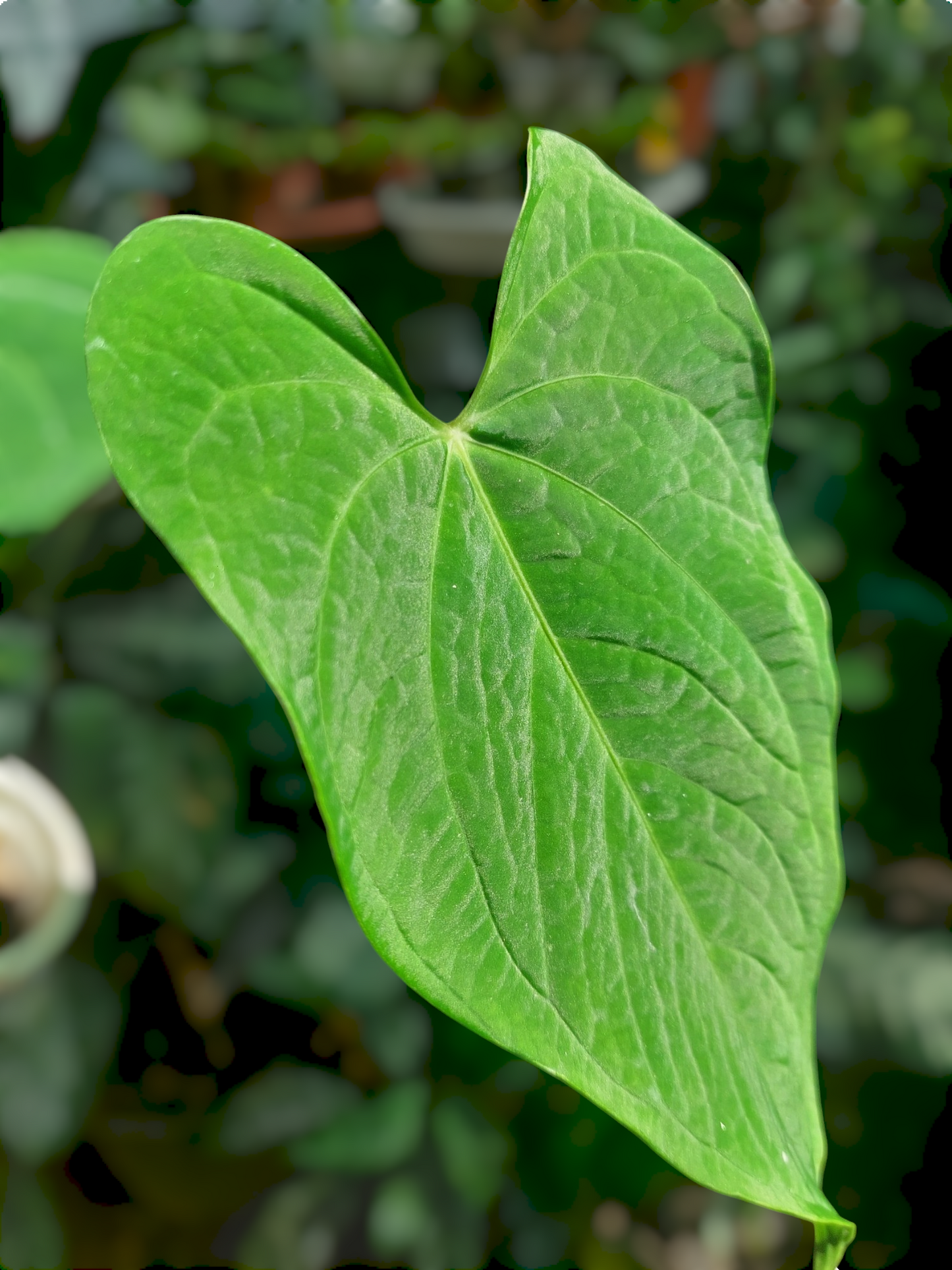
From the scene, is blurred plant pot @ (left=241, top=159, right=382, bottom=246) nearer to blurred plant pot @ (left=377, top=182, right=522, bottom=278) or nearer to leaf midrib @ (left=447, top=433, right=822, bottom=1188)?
blurred plant pot @ (left=377, top=182, right=522, bottom=278)

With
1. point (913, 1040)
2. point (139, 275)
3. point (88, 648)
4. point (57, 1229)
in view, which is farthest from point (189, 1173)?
point (139, 275)

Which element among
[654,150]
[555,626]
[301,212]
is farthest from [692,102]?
[555,626]

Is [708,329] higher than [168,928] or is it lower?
higher

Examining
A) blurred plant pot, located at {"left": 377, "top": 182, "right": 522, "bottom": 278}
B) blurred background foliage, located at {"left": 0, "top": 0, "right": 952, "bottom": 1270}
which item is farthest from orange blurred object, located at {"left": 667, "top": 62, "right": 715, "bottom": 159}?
blurred plant pot, located at {"left": 377, "top": 182, "right": 522, "bottom": 278}

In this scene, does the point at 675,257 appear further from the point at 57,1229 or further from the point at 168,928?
the point at 57,1229

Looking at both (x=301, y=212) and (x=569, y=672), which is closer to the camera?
(x=569, y=672)

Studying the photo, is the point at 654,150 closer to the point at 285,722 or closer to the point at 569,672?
the point at 285,722
